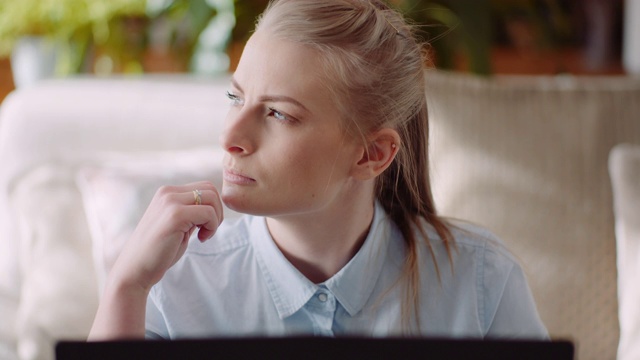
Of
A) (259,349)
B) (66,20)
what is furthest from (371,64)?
(66,20)

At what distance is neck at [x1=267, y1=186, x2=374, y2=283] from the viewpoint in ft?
3.61

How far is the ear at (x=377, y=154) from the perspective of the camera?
42.2 inches

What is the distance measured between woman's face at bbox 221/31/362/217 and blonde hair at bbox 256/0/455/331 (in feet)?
0.06

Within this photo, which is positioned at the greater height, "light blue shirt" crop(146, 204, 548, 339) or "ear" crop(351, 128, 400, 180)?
"ear" crop(351, 128, 400, 180)

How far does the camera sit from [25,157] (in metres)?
1.63

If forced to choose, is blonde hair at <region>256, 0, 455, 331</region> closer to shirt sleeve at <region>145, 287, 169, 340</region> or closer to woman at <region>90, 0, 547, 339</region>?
woman at <region>90, 0, 547, 339</region>

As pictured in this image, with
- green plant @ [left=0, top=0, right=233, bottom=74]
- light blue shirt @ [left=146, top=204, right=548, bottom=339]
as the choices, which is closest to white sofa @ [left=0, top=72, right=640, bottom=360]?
light blue shirt @ [left=146, top=204, right=548, bottom=339]

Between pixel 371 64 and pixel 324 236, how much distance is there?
→ 23 centimetres

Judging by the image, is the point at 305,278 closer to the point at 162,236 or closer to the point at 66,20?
the point at 162,236

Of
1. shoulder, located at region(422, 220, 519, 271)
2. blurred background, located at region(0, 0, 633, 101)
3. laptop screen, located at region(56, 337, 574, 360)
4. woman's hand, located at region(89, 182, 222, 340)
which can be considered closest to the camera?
laptop screen, located at region(56, 337, 574, 360)

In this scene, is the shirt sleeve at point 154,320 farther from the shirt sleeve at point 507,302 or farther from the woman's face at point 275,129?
the shirt sleeve at point 507,302

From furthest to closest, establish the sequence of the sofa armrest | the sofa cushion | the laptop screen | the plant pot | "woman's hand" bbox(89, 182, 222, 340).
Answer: the plant pot < the sofa cushion < the sofa armrest < "woman's hand" bbox(89, 182, 222, 340) < the laptop screen

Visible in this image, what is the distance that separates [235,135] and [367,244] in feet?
0.93

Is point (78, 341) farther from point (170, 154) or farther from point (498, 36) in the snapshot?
point (498, 36)
